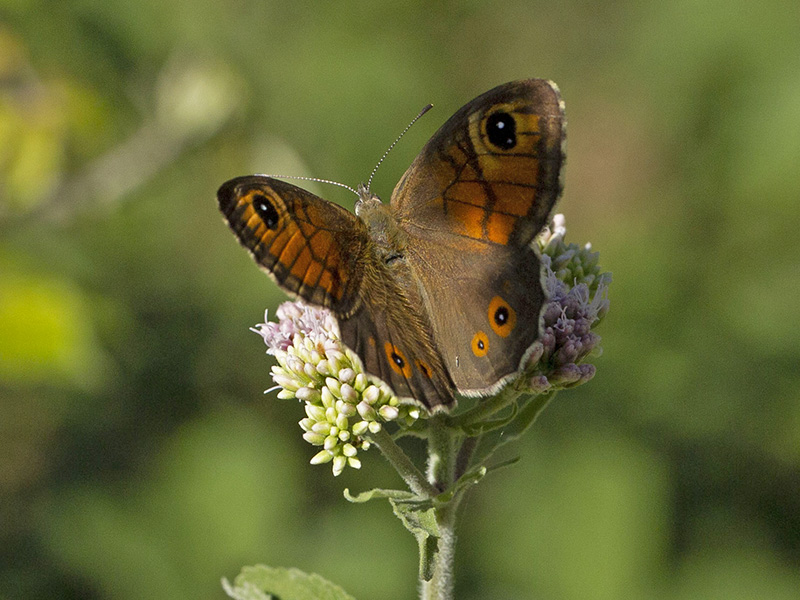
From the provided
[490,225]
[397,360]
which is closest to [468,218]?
[490,225]

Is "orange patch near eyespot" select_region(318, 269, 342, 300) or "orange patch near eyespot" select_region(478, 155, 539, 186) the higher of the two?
"orange patch near eyespot" select_region(478, 155, 539, 186)

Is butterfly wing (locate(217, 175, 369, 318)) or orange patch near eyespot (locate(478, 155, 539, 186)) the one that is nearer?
butterfly wing (locate(217, 175, 369, 318))

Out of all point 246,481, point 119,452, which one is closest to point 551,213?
point 246,481

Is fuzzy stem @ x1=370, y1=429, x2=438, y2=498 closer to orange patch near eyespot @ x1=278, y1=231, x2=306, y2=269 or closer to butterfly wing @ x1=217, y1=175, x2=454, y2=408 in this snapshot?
butterfly wing @ x1=217, y1=175, x2=454, y2=408

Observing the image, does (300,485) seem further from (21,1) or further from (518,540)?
(21,1)

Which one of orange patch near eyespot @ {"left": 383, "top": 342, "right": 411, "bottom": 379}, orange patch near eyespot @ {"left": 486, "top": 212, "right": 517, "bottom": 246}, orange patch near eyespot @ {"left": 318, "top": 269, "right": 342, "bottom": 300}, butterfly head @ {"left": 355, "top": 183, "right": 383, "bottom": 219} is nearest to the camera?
orange patch near eyespot @ {"left": 383, "top": 342, "right": 411, "bottom": 379}

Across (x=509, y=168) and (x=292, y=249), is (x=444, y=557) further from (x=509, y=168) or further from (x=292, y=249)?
(x=509, y=168)

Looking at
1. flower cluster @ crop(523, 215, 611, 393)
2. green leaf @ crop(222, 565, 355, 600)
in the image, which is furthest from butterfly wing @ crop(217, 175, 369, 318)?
green leaf @ crop(222, 565, 355, 600)

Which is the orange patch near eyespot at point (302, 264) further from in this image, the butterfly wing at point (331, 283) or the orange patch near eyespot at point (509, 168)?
the orange patch near eyespot at point (509, 168)
